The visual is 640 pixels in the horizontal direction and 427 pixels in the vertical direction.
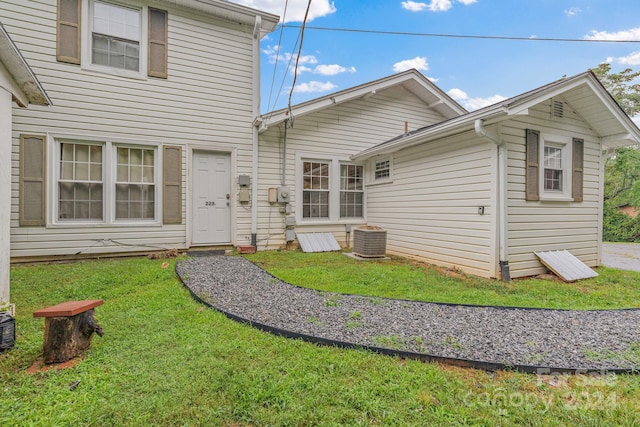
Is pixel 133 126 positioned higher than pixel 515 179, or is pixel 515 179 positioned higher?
pixel 133 126

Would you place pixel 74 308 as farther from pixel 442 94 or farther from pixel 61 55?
pixel 442 94

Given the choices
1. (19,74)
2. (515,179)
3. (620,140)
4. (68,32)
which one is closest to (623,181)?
(620,140)

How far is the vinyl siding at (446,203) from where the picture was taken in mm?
4801

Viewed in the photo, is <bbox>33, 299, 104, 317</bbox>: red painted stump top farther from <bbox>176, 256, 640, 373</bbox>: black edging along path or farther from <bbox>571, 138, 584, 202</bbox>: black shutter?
<bbox>571, 138, 584, 202</bbox>: black shutter

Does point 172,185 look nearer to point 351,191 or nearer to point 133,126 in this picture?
point 133,126

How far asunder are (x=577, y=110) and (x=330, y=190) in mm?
5124

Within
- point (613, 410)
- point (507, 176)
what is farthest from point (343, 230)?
point (613, 410)

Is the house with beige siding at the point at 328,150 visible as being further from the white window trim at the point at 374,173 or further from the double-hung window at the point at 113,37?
the double-hung window at the point at 113,37

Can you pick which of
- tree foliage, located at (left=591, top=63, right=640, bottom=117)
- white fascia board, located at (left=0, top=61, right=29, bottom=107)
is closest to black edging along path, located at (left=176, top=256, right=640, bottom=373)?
white fascia board, located at (left=0, top=61, right=29, bottom=107)

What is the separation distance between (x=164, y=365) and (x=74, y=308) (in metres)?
0.78

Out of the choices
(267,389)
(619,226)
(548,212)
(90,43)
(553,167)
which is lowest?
(267,389)

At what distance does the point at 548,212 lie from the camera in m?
5.20

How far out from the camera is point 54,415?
1.52 metres

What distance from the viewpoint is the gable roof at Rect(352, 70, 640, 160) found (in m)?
4.29
